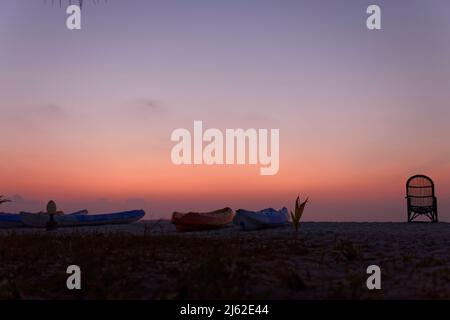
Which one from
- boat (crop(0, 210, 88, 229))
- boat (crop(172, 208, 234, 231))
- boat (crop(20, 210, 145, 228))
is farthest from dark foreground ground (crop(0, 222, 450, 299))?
boat (crop(0, 210, 88, 229))

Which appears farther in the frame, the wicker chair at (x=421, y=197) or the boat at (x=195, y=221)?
the wicker chair at (x=421, y=197)

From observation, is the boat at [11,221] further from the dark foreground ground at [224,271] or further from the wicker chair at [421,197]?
the wicker chair at [421,197]

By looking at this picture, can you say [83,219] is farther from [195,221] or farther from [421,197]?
[421,197]

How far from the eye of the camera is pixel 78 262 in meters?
9.21

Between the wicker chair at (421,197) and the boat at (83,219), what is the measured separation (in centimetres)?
1488

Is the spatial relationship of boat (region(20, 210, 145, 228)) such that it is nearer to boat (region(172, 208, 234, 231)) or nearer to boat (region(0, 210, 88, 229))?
boat (region(0, 210, 88, 229))

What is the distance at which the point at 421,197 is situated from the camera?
25844 mm

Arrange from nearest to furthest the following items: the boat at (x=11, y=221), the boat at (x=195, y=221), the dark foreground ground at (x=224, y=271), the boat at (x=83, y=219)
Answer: the dark foreground ground at (x=224, y=271) < the boat at (x=195, y=221) < the boat at (x=83, y=219) < the boat at (x=11, y=221)

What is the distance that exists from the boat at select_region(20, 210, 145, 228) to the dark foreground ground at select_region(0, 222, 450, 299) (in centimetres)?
1324

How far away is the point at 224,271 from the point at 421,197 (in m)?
21.1

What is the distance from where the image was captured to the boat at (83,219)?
2523 centimetres

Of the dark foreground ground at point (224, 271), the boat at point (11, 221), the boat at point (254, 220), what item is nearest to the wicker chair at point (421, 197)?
the boat at point (254, 220)
